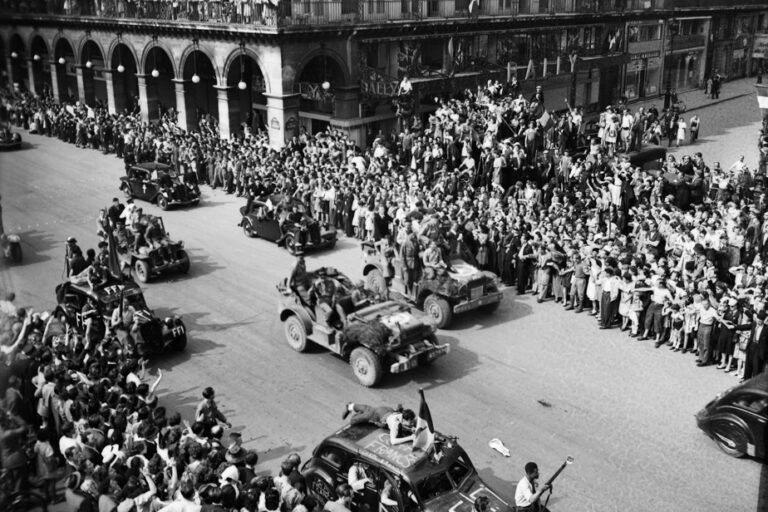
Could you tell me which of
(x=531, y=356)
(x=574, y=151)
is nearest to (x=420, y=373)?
(x=531, y=356)

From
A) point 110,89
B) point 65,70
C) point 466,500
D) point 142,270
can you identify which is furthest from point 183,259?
point 65,70

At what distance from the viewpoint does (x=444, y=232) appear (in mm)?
20031

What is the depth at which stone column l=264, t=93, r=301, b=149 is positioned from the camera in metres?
32.8

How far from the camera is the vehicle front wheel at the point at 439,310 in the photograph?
17391mm

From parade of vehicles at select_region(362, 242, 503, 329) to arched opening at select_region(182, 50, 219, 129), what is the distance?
2173cm

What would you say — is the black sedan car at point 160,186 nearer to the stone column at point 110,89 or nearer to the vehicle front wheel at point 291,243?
the vehicle front wheel at point 291,243

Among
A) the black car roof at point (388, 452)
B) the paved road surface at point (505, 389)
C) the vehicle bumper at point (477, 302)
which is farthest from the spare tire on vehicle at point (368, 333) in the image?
the black car roof at point (388, 452)

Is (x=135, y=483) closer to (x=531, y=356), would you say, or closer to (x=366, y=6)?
(x=531, y=356)

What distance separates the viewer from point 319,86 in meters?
34.6

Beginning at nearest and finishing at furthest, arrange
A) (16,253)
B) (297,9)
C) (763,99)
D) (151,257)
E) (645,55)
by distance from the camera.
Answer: (151,257) → (16,253) → (763,99) → (297,9) → (645,55)

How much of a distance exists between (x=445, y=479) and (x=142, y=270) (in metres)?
12.6

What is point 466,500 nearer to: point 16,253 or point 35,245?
point 16,253

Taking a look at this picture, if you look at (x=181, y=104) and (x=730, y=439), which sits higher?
(x=181, y=104)

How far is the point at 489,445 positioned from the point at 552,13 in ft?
124
